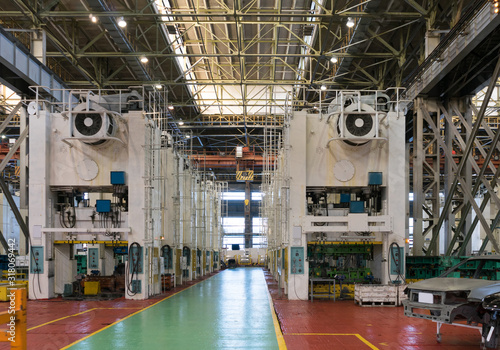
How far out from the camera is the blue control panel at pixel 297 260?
18.6m

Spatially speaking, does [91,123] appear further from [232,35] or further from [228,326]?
[232,35]

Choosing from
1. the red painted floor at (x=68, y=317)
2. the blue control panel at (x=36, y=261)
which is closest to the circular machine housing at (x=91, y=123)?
the blue control panel at (x=36, y=261)

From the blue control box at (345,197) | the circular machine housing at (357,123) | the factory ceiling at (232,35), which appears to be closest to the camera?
the circular machine housing at (357,123)

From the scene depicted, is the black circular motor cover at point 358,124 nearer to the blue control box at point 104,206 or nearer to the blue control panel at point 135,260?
the blue control panel at point 135,260

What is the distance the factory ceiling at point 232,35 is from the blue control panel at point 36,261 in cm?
932

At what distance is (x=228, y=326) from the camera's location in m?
13.0

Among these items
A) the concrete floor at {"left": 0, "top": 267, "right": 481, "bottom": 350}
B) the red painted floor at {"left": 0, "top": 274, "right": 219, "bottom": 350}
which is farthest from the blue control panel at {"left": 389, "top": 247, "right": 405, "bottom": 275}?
the red painted floor at {"left": 0, "top": 274, "right": 219, "bottom": 350}

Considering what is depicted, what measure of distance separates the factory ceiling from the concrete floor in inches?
354

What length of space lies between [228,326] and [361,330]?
3223 millimetres

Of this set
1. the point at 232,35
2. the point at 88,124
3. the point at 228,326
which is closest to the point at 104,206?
the point at 88,124

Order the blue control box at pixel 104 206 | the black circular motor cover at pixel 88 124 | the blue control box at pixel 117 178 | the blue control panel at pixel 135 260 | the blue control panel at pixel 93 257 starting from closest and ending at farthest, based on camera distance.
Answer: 1. the black circular motor cover at pixel 88 124
2. the blue control panel at pixel 135 260
3. the blue control box at pixel 117 178
4. the blue control box at pixel 104 206
5. the blue control panel at pixel 93 257

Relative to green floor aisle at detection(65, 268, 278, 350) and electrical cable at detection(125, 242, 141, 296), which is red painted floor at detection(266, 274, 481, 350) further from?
electrical cable at detection(125, 242, 141, 296)

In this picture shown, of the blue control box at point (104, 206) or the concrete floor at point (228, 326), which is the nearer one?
the concrete floor at point (228, 326)

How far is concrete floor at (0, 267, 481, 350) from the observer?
417 inches
